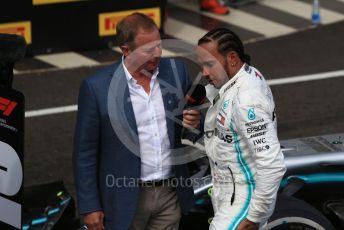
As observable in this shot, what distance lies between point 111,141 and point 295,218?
1465 mm

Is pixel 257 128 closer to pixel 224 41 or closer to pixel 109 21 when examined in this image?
pixel 224 41

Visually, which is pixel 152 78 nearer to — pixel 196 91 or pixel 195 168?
pixel 196 91

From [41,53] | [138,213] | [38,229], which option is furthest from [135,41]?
[41,53]

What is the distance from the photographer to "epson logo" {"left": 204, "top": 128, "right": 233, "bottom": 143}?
5.23 meters

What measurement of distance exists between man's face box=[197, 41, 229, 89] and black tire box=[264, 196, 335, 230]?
54.0 inches

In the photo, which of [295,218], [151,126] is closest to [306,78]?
[295,218]

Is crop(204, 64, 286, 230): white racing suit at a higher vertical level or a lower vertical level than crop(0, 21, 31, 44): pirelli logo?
higher

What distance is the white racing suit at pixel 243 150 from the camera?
5.05m

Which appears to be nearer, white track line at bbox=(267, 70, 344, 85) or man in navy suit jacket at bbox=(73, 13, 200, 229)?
man in navy suit jacket at bbox=(73, 13, 200, 229)

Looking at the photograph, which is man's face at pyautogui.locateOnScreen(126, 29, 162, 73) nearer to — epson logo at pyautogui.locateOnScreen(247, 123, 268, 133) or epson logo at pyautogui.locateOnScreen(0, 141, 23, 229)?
epson logo at pyautogui.locateOnScreen(247, 123, 268, 133)

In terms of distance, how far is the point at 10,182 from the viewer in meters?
5.46

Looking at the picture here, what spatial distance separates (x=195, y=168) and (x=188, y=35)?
7242 mm

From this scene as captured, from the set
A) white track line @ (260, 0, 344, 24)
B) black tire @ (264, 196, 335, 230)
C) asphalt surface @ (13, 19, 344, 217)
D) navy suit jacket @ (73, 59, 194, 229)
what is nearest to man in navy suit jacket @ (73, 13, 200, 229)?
navy suit jacket @ (73, 59, 194, 229)

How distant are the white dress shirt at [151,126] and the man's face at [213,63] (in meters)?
0.46
